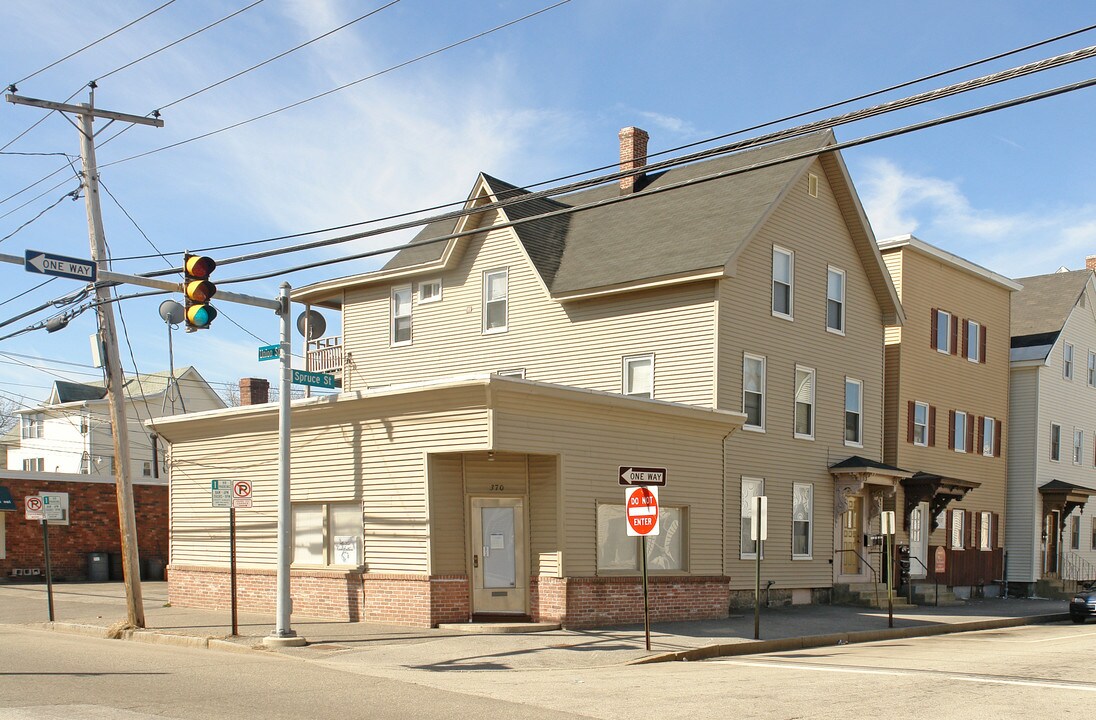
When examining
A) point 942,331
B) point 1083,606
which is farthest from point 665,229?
point 1083,606

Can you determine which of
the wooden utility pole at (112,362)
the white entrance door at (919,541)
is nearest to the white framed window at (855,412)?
the white entrance door at (919,541)

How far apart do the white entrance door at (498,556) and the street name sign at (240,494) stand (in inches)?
160

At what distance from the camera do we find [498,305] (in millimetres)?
28609

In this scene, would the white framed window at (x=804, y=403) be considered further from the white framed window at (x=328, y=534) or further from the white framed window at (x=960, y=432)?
the white framed window at (x=328, y=534)

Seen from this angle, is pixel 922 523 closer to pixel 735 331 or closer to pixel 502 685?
pixel 735 331

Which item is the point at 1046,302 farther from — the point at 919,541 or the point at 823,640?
the point at 823,640

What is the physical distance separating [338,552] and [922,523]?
63.9 feet

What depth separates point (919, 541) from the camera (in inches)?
1302

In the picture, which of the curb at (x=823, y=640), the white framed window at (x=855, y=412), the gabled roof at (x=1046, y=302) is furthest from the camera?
the gabled roof at (x=1046, y=302)

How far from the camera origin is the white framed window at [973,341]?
119ft

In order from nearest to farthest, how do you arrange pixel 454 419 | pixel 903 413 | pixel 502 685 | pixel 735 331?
pixel 502 685 → pixel 454 419 → pixel 735 331 → pixel 903 413

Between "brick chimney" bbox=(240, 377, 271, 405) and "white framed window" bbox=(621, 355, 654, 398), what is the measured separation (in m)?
14.4

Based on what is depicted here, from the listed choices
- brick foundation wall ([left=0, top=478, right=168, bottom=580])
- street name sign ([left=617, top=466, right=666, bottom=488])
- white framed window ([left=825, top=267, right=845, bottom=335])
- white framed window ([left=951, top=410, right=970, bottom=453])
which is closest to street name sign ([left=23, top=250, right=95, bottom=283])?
street name sign ([left=617, top=466, right=666, bottom=488])

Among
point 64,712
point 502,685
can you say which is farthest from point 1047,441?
point 64,712
